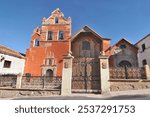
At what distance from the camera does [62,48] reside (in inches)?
898

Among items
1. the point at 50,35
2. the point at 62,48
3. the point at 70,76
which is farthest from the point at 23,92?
the point at 50,35

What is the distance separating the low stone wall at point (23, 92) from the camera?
10509 mm

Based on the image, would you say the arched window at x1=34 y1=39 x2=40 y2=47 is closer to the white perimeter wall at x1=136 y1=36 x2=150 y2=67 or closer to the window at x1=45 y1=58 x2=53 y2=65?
the window at x1=45 y1=58 x2=53 y2=65

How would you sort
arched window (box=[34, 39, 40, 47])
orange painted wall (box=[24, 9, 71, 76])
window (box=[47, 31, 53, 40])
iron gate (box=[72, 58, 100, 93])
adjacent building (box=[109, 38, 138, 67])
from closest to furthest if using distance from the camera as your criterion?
iron gate (box=[72, 58, 100, 93]) → adjacent building (box=[109, 38, 138, 67]) → orange painted wall (box=[24, 9, 71, 76]) → window (box=[47, 31, 53, 40]) → arched window (box=[34, 39, 40, 47])

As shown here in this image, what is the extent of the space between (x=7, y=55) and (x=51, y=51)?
6.87 m

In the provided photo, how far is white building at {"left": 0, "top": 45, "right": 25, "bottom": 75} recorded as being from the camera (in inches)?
834

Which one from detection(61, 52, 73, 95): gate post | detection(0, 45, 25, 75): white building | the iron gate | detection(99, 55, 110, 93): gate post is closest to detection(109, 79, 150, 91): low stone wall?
detection(99, 55, 110, 93): gate post

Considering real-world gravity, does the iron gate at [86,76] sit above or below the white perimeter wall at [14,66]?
below

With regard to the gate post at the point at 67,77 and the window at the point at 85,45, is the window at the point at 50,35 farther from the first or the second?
Result: the gate post at the point at 67,77

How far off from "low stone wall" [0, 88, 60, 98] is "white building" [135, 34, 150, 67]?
697 inches

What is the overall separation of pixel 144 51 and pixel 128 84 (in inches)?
596

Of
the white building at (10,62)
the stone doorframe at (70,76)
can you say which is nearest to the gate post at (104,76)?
the stone doorframe at (70,76)

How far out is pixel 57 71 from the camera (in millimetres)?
21484

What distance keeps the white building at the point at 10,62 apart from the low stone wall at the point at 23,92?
11.4 metres
